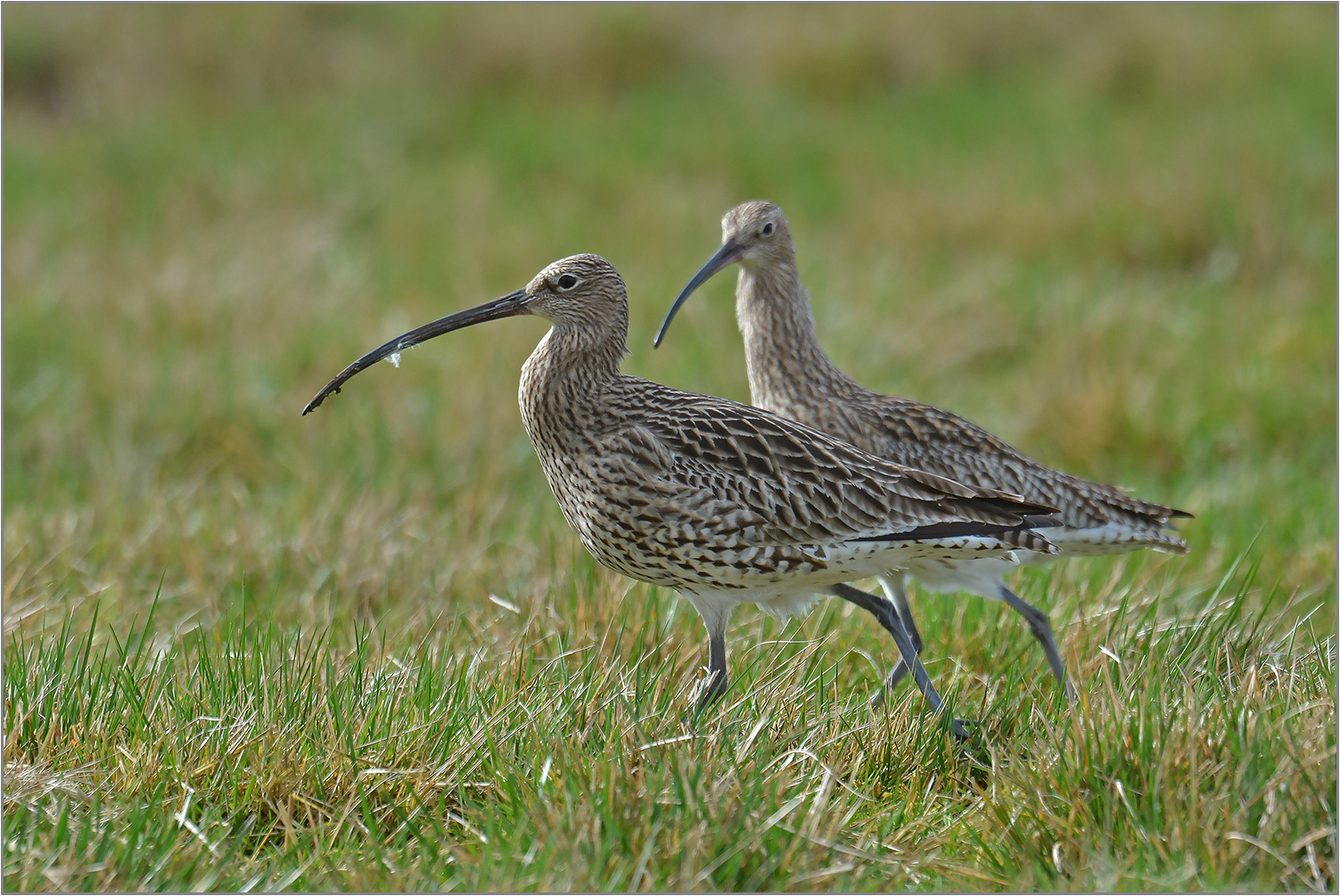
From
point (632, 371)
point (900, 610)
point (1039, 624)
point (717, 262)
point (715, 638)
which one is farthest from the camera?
point (632, 371)

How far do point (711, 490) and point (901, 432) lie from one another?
47.5 inches

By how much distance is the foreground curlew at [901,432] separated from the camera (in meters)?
4.84

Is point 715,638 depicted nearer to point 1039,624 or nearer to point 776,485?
point 776,485

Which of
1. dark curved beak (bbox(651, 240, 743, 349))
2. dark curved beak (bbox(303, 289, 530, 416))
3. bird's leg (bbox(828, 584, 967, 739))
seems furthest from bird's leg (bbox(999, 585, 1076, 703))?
dark curved beak (bbox(303, 289, 530, 416))

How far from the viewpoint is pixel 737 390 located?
28.3ft

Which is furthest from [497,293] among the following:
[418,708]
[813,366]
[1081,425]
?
[418,708]

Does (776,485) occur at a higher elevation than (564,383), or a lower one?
lower

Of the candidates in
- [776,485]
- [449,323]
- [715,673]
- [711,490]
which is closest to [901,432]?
[776,485]

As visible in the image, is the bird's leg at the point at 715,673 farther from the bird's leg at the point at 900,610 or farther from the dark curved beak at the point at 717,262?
the dark curved beak at the point at 717,262

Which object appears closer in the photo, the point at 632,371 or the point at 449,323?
the point at 449,323

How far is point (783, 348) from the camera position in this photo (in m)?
5.50

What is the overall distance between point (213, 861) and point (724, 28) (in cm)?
1412

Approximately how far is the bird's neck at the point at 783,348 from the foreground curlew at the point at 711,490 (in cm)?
81

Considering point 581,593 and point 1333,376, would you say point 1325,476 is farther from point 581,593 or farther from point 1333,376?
point 581,593
